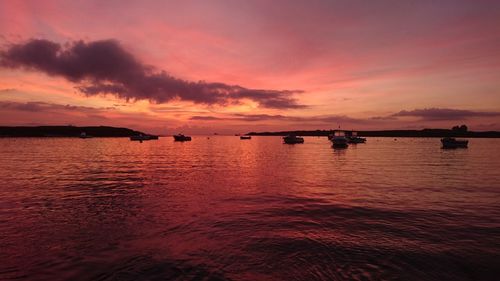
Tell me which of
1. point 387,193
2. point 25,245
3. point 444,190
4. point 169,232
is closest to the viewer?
point 25,245

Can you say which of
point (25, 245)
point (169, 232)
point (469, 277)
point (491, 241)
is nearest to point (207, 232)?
point (169, 232)

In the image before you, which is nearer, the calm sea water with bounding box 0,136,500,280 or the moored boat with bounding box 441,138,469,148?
the calm sea water with bounding box 0,136,500,280

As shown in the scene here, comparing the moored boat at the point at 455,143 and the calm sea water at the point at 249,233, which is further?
the moored boat at the point at 455,143

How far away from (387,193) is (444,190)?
572cm

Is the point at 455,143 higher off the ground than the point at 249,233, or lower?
higher

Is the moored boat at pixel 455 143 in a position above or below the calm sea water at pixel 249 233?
above

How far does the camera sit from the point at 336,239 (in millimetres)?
13367

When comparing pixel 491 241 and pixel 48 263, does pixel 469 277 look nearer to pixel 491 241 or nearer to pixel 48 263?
pixel 491 241

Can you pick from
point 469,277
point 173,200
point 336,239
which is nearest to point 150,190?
point 173,200

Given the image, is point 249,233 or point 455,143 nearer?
point 249,233

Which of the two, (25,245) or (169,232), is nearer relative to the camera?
(25,245)

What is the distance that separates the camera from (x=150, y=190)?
26156 mm

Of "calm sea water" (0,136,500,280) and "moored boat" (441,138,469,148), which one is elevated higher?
"moored boat" (441,138,469,148)

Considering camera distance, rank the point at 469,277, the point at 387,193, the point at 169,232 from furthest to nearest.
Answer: the point at 387,193
the point at 169,232
the point at 469,277
